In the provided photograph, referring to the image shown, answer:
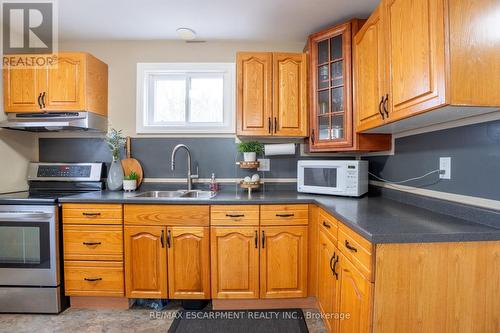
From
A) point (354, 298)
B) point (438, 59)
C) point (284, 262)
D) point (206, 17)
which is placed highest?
point (206, 17)

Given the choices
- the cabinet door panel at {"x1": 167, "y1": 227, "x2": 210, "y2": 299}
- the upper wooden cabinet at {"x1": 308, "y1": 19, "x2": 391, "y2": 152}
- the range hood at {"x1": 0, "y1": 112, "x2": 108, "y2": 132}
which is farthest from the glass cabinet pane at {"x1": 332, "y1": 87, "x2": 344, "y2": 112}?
the range hood at {"x1": 0, "y1": 112, "x2": 108, "y2": 132}

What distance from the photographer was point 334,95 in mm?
1995

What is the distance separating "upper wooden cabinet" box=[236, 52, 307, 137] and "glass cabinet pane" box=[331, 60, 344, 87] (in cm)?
25

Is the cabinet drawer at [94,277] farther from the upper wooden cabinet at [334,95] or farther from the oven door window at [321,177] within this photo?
the upper wooden cabinet at [334,95]

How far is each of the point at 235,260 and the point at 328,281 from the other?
0.70 metres

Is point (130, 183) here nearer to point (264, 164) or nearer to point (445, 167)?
point (264, 164)

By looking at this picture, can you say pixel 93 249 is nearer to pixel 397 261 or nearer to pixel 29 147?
pixel 29 147

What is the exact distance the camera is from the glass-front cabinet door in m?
1.89

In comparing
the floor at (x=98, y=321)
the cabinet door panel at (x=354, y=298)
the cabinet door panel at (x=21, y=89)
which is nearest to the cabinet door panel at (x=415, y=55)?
the cabinet door panel at (x=354, y=298)

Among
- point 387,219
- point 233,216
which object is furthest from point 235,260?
point 387,219

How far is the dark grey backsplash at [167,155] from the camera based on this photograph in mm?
2430

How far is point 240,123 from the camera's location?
214cm

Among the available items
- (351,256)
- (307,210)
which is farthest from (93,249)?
(351,256)

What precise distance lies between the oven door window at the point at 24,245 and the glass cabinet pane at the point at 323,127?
2314 mm
